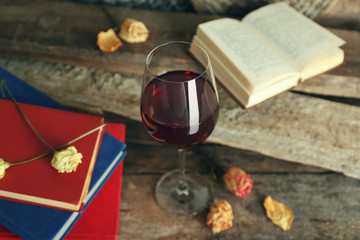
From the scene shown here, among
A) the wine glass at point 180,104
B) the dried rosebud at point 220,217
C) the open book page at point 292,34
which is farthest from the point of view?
the open book page at point 292,34

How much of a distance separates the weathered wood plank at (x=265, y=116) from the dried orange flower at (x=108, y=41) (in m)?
0.09

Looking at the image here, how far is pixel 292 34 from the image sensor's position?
986 millimetres

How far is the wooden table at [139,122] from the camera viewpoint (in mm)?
837

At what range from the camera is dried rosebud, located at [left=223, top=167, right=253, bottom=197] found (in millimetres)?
862

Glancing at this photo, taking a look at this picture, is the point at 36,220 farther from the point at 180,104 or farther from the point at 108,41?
the point at 108,41

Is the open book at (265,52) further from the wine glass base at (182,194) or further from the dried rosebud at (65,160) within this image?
Result: the dried rosebud at (65,160)

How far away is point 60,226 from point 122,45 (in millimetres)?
550

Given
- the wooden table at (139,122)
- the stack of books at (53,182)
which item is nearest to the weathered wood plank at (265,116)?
the wooden table at (139,122)

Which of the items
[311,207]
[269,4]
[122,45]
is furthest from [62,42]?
[311,207]

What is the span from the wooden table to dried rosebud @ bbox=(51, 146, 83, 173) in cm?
26

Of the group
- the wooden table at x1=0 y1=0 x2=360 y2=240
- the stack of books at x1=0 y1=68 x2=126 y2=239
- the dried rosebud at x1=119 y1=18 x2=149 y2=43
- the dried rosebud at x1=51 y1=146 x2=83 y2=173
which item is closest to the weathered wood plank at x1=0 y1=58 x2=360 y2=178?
the wooden table at x1=0 y1=0 x2=360 y2=240

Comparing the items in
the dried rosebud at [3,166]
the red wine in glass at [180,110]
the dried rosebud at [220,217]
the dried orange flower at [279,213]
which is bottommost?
the dried orange flower at [279,213]

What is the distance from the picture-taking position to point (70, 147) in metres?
0.65

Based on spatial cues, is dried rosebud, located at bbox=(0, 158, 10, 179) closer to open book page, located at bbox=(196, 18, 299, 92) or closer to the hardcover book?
the hardcover book
